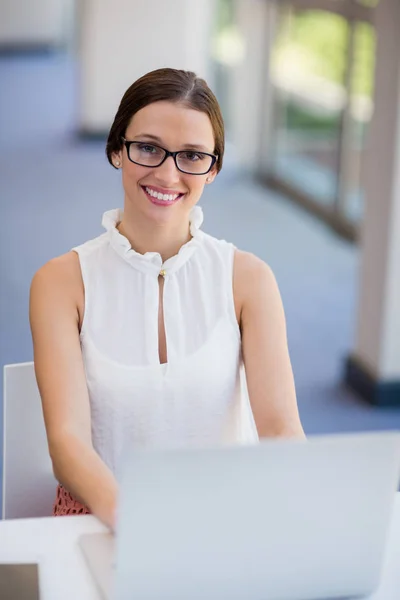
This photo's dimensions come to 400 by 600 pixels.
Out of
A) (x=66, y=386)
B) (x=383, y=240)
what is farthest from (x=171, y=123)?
(x=383, y=240)

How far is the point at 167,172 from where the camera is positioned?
1854mm

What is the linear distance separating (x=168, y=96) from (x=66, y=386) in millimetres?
569

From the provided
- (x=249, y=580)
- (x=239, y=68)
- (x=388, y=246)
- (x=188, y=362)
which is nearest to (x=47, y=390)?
(x=188, y=362)

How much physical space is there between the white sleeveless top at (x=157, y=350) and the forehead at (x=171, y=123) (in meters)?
0.22

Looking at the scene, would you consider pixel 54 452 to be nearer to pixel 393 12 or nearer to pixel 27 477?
pixel 27 477

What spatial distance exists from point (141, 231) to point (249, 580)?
32.4 inches

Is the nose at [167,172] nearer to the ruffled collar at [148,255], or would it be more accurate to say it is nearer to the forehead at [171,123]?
the forehead at [171,123]

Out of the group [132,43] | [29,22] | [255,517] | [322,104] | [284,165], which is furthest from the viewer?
[29,22]

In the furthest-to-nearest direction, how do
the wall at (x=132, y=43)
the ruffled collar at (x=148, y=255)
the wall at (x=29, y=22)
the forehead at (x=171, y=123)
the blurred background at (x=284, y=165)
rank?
the wall at (x=29, y=22) → the wall at (x=132, y=43) → the blurred background at (x=284, y=165) → the ruffled collar at (x=148, y=255) → the forehead at (x=171, y=123)

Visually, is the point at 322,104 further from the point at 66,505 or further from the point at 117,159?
the point at 66,505

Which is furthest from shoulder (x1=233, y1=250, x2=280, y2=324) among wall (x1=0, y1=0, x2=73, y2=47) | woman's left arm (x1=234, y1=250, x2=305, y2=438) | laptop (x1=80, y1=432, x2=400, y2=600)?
wall (x1=0, y1=0, x2=73, y2=47)

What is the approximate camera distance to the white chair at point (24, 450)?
1995 millimetres

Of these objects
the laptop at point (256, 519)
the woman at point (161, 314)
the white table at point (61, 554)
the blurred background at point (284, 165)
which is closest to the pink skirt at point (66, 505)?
the woman at point (161, 314)

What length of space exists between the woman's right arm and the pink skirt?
157 mm
